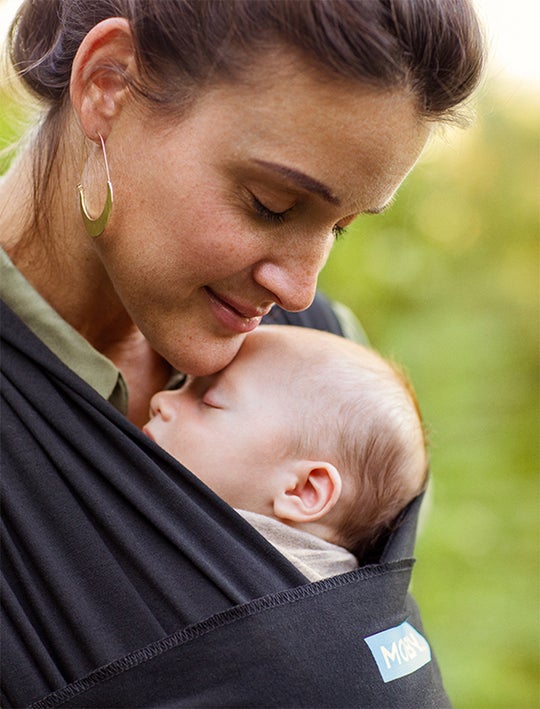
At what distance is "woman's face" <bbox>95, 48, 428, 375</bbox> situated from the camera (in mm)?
1222

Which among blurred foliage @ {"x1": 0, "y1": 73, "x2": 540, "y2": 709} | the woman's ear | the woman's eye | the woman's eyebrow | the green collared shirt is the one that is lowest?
blurred foliage @ {"x1": 0, "y1": 73, "x2": 540, "y2": 709}

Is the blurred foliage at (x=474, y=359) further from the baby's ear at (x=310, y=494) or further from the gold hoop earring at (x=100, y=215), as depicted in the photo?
the gold hoop earring at (x=100, y=215)

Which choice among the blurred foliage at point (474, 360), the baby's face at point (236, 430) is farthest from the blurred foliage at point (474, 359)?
the baby's face at point (236, 430)

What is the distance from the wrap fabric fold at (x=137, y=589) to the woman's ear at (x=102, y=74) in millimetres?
307

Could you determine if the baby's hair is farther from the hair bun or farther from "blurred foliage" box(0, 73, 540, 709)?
"blurred foliage" box(0, 73, 540, 709)

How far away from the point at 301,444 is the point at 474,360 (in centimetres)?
290

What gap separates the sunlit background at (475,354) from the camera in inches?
149

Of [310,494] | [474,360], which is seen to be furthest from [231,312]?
[474,360]

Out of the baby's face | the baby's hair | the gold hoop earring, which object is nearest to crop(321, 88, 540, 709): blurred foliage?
the baby's hair

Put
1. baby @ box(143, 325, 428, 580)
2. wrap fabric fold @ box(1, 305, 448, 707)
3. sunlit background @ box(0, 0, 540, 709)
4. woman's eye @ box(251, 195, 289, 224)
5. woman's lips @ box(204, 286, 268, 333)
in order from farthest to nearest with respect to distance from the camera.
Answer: sunlit background @ box(0, 0, 540, 709) < baby @ box(143, 325, 428, 580) < woman's lips @ box(204, 286, 268, 333) < woman's eye @ box(251, 195, 289, 224) < wrap fabric fold @ box(1, 305, 448, 707)

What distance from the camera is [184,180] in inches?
50.1

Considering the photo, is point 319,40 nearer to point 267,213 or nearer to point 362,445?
point 267,213

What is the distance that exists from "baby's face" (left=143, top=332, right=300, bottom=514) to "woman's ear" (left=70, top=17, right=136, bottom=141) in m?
0.46

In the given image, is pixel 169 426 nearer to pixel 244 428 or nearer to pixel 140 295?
pixel 244 428
